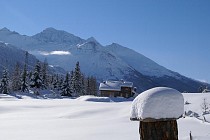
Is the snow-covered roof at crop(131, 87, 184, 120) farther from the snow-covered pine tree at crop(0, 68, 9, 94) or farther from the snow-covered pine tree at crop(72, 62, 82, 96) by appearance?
the snow-covered pine tree at crop(72, 62, 82, 96)

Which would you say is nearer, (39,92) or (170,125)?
(170,125)

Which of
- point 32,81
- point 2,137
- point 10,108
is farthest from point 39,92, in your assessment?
point 2,137

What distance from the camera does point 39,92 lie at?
8725 cm

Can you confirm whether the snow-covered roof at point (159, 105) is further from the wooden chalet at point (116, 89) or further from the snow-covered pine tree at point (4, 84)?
the wooden chalet at point (116, 89)

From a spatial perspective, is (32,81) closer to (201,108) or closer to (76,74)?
(76,74)

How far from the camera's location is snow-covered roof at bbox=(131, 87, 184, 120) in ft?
11.6

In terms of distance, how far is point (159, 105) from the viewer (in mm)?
3557

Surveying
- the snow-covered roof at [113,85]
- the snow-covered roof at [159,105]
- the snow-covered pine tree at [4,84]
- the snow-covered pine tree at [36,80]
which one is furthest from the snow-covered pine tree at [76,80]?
the snow-covered roof at [159,105]

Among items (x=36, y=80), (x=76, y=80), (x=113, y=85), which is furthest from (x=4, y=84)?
(x=113, y=85)

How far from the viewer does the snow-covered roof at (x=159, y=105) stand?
3.53 m

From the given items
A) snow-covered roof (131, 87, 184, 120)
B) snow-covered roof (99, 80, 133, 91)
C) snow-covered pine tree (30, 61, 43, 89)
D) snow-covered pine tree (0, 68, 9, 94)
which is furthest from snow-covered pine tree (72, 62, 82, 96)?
snow-covered roof (131, 87, 184, 120)

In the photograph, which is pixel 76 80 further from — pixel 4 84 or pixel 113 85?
pixel 4 84

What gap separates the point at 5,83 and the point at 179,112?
7736cm

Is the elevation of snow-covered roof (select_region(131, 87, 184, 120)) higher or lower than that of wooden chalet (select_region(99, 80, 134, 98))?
lower
